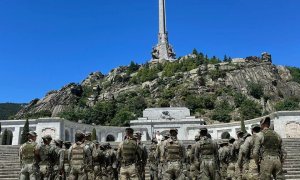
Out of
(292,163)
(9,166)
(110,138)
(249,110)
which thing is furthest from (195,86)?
(9,166)

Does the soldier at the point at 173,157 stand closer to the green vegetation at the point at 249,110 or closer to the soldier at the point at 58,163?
the soldier at the point at 58,163

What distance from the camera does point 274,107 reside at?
8194 centimetres

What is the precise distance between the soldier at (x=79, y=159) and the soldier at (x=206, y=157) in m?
3.25

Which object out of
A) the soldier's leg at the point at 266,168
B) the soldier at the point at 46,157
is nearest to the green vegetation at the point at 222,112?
the soldier at the point at 46,157

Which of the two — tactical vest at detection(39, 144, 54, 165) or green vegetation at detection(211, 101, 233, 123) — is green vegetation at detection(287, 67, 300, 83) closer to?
green vegetation at detection(211, 101, 233, 123)

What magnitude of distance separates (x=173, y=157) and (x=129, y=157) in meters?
1.23

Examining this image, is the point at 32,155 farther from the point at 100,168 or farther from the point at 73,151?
the point at 100,168

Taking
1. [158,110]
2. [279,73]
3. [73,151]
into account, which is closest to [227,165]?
[73,151]

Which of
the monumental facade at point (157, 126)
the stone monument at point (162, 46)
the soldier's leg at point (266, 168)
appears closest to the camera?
the soldier's leg at point (266, 168)

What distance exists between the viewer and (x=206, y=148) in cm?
1145

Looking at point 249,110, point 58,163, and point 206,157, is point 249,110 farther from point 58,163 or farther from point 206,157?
point 206,157

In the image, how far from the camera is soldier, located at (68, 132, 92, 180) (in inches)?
449

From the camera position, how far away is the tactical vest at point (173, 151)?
10977 millimetres

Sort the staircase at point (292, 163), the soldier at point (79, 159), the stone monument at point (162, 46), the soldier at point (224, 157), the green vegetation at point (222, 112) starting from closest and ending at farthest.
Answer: the soldier at point (79, 159) < the soldier at point (224, 157) < the staircase at point (292, 163) < the green vegetation at point (222, 112) < the stone monument at point (162, 46)
